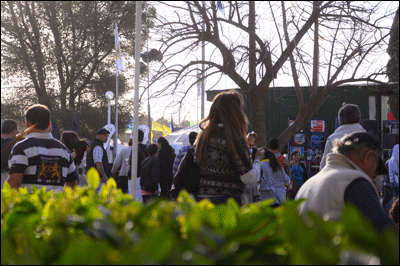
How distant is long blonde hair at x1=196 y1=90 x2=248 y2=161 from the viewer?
351 centimetres

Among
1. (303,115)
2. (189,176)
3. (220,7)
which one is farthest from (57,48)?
(189,176)

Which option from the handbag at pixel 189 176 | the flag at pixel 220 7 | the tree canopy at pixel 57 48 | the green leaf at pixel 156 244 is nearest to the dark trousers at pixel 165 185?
the flag at pixel 220 7

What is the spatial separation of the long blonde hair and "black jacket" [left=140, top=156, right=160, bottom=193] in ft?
13.9

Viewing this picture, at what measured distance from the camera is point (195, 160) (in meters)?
3.60

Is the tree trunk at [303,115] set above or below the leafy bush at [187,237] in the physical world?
above

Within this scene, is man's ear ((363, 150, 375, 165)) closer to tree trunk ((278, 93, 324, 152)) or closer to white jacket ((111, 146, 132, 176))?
white jacket ((111, 146, 132, 176))

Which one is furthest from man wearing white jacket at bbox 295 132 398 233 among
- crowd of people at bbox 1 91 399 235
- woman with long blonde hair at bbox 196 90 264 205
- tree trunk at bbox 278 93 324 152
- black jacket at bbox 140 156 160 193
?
tree trunk at bbox 278 93 324 152

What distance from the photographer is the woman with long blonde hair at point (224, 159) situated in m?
3.45

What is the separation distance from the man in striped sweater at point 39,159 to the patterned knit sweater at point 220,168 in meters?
1.30

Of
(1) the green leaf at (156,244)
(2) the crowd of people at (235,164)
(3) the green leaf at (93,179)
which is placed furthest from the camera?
(2) the crowd of people at (235,164)

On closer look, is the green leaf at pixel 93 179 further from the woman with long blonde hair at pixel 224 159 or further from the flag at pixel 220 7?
the flag at pixel 220 7

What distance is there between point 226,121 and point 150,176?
4451 mm

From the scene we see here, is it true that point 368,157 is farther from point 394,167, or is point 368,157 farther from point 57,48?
point 57,48

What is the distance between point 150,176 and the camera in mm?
7801
